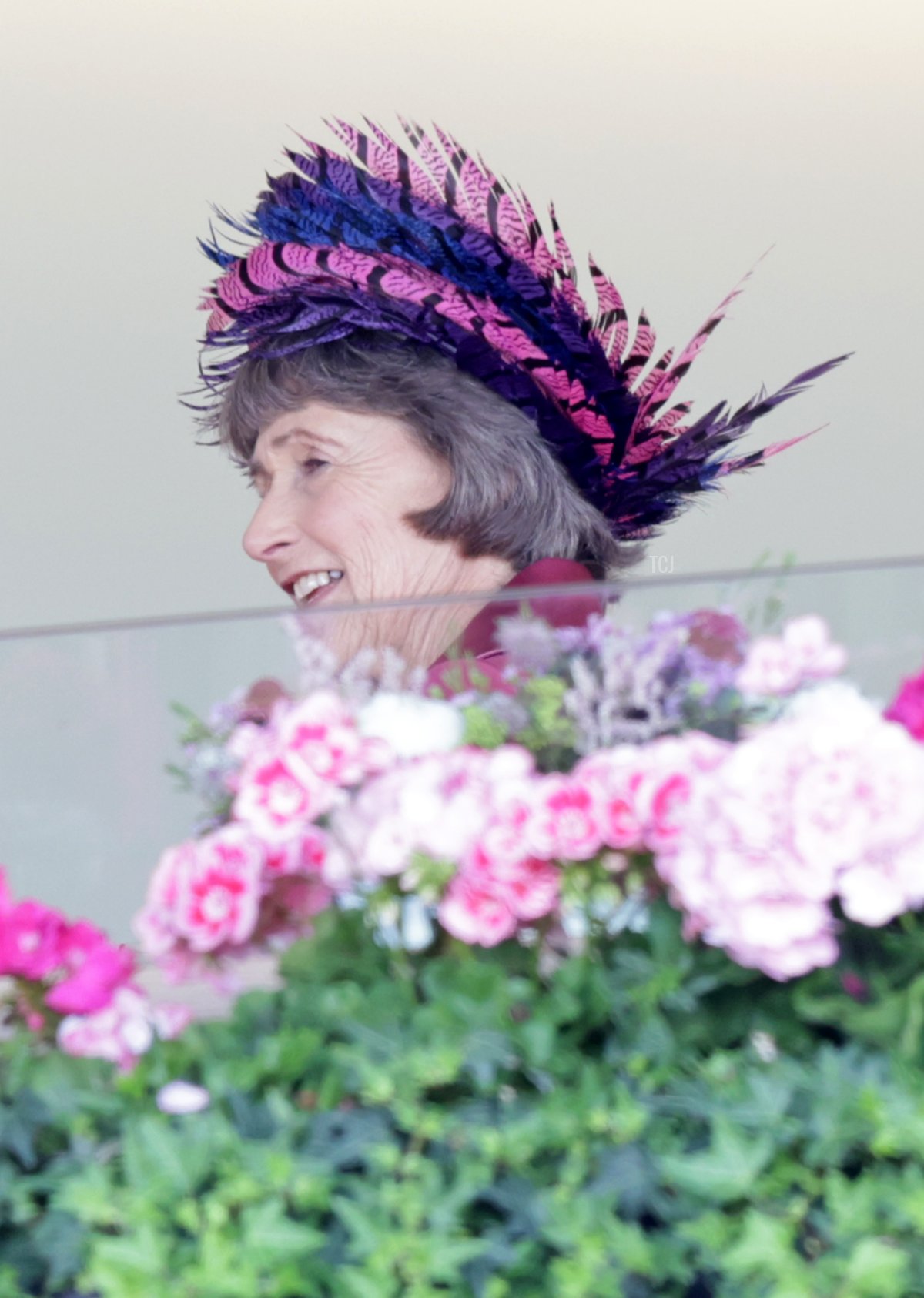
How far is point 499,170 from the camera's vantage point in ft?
14.0

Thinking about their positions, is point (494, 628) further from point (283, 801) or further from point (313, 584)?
point (313, 584)

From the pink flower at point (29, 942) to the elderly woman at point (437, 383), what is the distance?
115 cm

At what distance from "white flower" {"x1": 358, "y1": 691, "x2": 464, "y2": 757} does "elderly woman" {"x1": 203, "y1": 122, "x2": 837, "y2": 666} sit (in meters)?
1.08

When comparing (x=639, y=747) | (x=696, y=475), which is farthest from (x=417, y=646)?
(x=696, y=475)

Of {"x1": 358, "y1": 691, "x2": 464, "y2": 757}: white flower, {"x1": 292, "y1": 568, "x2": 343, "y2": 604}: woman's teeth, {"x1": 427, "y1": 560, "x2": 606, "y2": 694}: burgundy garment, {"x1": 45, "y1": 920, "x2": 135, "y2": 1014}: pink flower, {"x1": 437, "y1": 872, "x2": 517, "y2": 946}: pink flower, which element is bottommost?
{"x1": 45, "y1": 920, "x2": 135, "y2": 1014}: pink flower

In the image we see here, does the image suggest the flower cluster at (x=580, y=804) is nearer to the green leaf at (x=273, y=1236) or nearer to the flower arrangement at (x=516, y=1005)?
the flower arrangement at (x=516, y=1005)

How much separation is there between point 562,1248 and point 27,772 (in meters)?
0.35

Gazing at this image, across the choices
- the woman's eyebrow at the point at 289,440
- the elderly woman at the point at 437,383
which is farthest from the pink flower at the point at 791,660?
the woman's eyebrow at the point at 289,440

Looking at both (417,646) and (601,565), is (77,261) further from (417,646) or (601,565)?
(417,646)

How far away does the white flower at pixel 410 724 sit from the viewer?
28.4 inches

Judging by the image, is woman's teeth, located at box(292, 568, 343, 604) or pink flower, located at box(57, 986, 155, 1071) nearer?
pink flower, located at box(57, 986, 155, 1071)

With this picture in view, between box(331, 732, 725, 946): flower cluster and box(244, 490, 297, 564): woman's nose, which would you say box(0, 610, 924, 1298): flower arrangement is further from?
box(244, 490, 297, 564): woman's nose

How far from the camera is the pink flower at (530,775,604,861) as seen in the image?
659 mm

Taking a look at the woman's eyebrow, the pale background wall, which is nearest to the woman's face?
the woman's eyebrow
